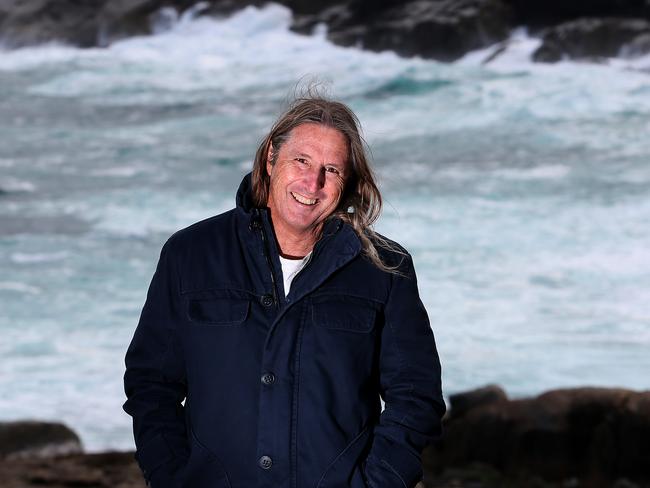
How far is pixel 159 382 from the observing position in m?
1.92

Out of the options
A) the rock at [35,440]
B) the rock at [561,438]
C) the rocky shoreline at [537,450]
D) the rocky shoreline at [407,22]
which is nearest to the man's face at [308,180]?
the rocky shoreline at [537,450]

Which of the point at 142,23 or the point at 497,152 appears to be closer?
the point at 497,152

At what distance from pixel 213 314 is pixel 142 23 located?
23.4 metres

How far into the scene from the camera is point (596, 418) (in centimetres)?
540

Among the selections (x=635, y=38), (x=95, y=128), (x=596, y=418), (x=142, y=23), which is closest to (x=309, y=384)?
(x=596, y=418)

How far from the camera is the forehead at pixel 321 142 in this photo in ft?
6.31

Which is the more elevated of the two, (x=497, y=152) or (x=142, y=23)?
(x=142, y=23)

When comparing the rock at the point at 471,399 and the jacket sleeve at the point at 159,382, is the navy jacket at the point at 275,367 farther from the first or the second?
the rock at the point at 471,399

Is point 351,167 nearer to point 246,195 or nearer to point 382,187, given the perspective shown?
point 246,195

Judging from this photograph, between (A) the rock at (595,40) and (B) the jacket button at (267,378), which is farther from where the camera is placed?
(A) the rock at (595,40)

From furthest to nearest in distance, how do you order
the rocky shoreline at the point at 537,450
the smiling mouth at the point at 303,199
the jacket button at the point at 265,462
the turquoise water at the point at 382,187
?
1. the turquoise water at the point at 382,187
2. the rocky shoreline at the point at 537,450
3. the smiling mouth at the point at 303,199
4. the jacket button at the point at 265,462

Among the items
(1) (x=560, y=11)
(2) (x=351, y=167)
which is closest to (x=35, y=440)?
(2) (x=351, y=167)

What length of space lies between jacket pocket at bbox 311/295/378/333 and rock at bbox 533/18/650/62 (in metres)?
21.1

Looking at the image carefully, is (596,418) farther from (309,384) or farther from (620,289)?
(620,289)
